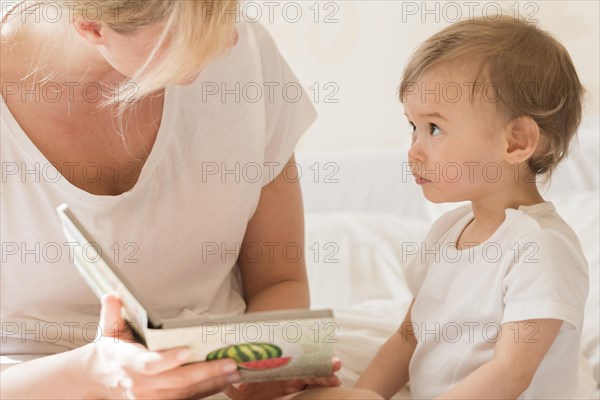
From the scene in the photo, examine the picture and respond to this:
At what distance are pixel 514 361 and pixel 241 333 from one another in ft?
1.18

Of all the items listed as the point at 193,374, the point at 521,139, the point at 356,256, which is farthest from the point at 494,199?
the point at 356,256

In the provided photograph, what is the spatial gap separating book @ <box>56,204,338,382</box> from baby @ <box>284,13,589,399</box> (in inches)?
4.8

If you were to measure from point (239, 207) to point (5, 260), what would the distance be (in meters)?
0.34

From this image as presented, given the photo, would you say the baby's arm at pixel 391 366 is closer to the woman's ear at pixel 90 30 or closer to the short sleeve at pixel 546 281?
the short sleeve at pixel 546 281

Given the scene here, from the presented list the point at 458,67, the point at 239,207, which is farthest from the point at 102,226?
the point at 458,67

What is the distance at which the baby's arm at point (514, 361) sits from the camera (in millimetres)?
1014

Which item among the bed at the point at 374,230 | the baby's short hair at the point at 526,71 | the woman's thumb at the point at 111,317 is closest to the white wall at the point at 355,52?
the bed at the point at 374,230

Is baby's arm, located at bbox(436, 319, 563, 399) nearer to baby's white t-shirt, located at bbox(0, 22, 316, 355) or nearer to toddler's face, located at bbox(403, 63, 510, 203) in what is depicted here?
toddler's face, located at bbox(403, 63, 510, 203)

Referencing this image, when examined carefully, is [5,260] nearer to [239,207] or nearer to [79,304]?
[79,304]

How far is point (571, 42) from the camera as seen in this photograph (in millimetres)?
1938

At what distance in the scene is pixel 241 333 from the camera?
0.85 metres

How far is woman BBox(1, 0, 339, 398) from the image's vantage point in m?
0.97

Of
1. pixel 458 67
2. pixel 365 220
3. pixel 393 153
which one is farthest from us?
pixel 393 153

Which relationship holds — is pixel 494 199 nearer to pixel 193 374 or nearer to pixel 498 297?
pixel 498 297
